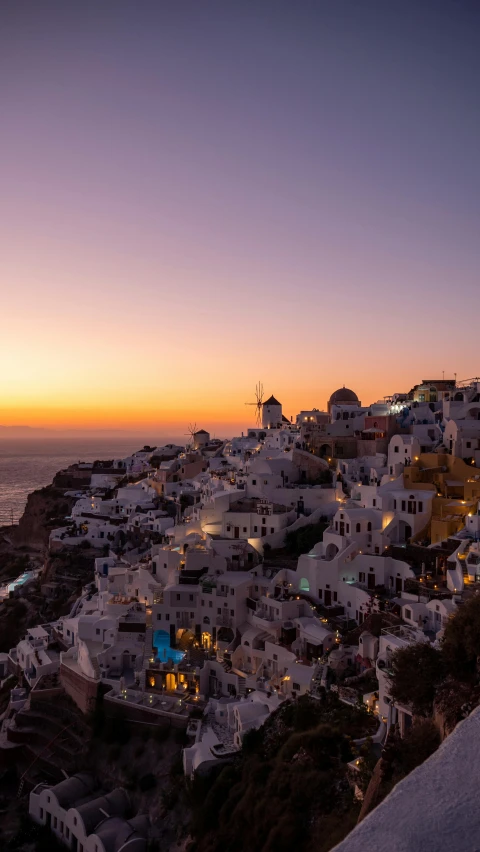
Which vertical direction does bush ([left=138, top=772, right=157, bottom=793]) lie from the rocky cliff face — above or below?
below

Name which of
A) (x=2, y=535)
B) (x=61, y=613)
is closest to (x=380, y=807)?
(x=61, y=613)

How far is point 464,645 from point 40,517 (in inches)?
1682

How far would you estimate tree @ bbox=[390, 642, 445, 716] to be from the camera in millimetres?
10273

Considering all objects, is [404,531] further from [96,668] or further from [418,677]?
[418,677]

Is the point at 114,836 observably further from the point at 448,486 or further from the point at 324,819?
the point at 448,486

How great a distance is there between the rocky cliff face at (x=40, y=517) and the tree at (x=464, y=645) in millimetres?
38992

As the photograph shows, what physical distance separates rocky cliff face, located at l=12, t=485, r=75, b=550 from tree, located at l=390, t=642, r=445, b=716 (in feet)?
124

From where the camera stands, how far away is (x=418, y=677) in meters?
10.5

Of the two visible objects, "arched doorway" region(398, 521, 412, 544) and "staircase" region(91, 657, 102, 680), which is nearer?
"staircase" region(91, 657, 102, 680)

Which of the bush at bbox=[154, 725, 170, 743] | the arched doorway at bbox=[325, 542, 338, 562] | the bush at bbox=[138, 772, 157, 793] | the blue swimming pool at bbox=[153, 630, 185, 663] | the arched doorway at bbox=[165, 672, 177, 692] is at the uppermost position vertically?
the arched doorway at bbox=[325, 542, 338, 562]

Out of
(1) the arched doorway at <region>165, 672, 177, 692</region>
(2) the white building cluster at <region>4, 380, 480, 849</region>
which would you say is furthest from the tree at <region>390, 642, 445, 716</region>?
(1) the arched doorway at <region>165, 672, 177, 692</region>

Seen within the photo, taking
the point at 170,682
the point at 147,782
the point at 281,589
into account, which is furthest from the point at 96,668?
the point at 281,589

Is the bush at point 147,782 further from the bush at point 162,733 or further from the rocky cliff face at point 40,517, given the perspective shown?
the rocky cliff face at point 40,517

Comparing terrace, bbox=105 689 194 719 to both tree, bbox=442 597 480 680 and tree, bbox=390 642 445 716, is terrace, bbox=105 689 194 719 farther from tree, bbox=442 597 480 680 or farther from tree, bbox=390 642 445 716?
tree, bbox=442 597 480 680
